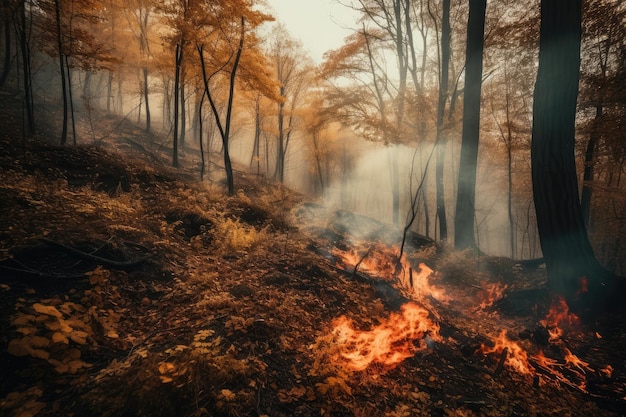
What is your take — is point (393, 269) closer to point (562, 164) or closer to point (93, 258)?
point (562, 164)

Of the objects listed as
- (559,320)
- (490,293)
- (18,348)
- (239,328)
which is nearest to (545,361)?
(559,320)

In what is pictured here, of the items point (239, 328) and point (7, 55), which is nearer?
point (239, 328)

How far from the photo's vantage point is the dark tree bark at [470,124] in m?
9.22

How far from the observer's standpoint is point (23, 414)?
2.07 meters

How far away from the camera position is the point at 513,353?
14.2 ft

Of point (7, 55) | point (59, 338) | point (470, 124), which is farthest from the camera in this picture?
point (7, 55)

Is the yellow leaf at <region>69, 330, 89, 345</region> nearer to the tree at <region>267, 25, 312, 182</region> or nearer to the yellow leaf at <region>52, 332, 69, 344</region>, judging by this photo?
the yellow leaf at <region>52, 332, 69, 344</region>

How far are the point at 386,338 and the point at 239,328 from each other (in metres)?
2.33

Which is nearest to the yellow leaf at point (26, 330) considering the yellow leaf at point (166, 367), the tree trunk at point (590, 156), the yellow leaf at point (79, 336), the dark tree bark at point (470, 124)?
the yellow leaf at point (79, 336)

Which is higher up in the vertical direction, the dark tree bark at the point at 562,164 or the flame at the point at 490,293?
the dark tree bark at the point at 562,164

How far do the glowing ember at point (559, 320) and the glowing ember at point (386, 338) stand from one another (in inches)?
87.9

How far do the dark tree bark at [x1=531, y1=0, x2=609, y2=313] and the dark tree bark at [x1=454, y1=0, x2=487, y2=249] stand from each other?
4.03 metres

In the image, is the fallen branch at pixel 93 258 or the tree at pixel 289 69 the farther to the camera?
the tree at pixel 289 69

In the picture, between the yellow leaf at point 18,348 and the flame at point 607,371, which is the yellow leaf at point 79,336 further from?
the flame at point 607,371
